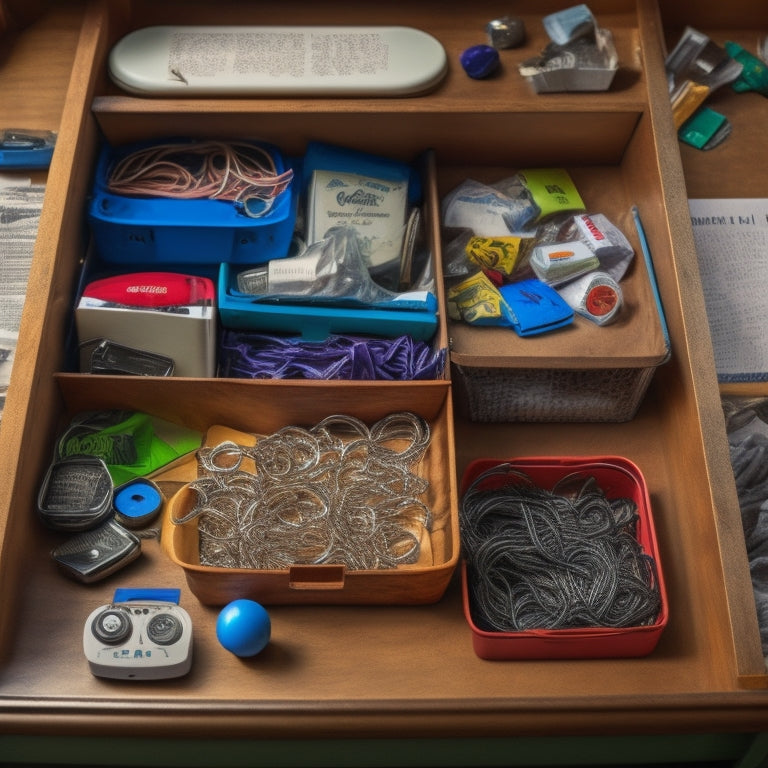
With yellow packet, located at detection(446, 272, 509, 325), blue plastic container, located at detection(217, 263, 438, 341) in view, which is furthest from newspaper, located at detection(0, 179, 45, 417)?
yellow packet, located at detection(446, 272, 509, 325)

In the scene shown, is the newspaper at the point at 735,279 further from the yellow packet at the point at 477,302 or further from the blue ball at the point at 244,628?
the blue ball at the point at 244,628

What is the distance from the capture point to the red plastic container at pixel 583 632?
115cm

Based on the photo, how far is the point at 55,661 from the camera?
1.16m

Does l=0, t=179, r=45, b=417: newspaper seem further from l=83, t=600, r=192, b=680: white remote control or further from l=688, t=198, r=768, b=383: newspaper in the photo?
l=688, t=198, r=768, b=383: newspaper

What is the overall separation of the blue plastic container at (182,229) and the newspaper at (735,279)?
2.33 feet

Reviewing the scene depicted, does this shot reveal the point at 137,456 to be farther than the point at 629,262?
No

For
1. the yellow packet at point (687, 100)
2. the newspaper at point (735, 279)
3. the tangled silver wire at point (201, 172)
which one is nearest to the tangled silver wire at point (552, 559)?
the newspaper at point (735, 279)

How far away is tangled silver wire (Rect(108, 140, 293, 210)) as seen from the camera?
4.98 feet

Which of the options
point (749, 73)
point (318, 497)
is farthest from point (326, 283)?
point (749, 73)

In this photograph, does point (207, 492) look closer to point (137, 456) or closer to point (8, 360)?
point (137, 456)

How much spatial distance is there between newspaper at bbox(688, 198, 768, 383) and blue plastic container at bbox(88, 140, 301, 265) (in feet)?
2.33

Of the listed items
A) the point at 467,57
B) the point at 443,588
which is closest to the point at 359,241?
the point at 467,57

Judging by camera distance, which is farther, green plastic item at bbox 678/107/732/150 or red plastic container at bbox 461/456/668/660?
green plastic item at bbox 678/107/732/150

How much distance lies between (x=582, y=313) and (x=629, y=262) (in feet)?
0.45
